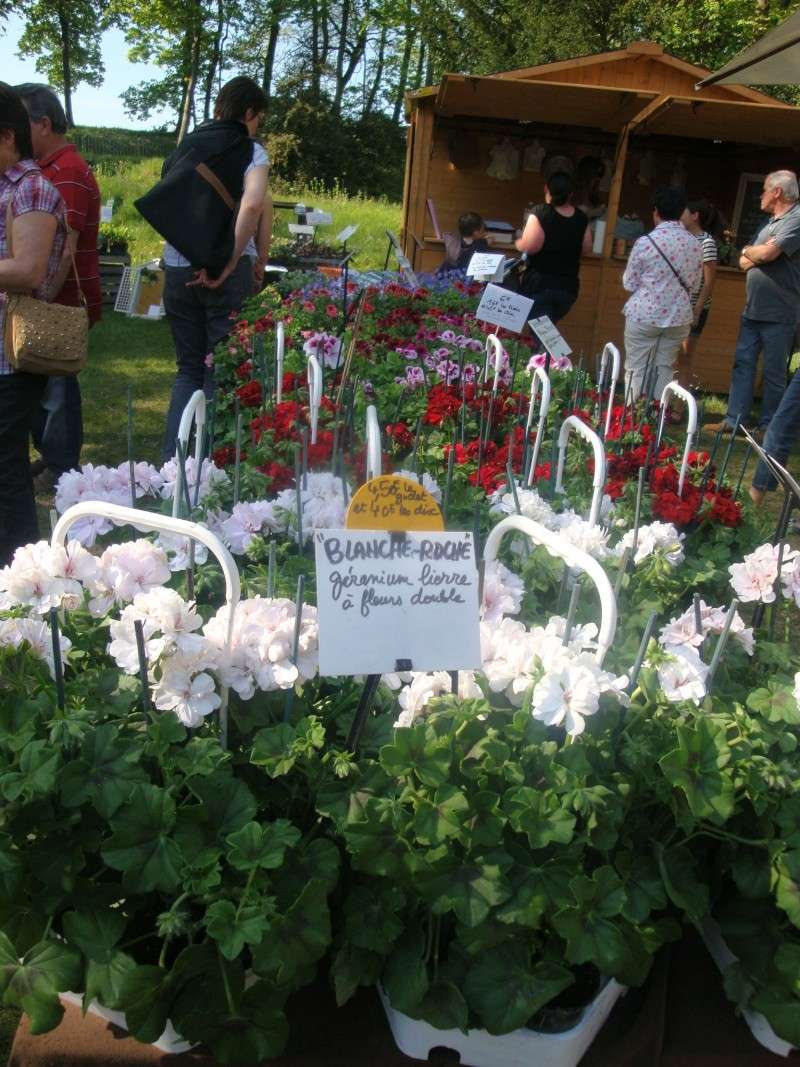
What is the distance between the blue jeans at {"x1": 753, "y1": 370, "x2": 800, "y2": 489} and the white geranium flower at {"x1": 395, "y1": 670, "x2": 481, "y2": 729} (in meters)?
3.64

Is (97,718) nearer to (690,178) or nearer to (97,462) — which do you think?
(97,462)

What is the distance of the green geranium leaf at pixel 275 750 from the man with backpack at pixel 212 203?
2.68m

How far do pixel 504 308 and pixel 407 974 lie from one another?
9.89 feet

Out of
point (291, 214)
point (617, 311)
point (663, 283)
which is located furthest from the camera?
point (291, 214)

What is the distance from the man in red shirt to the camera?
10.9ft

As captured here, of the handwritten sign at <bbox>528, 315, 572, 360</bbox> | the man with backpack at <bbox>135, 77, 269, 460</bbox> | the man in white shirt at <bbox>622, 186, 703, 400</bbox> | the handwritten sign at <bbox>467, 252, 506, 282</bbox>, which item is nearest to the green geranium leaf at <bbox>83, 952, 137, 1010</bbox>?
the handwritten sign at <bbox>528, 315, 572, 360</bbox>

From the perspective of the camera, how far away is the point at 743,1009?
124cm

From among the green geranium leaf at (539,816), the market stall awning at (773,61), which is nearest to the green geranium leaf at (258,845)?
the green geranium leaf at (539,816)

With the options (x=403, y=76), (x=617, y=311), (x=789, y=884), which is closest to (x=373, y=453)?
(x=789, y=884)

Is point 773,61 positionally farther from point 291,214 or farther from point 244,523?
point 291,214

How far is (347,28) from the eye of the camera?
34.0 meters

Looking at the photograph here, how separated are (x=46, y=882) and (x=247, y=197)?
10.8 feet

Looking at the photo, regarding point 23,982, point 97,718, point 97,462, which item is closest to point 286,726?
point 97,718

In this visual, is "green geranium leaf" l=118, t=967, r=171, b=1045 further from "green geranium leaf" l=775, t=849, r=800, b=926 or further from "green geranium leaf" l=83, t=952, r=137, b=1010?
"green geranium leaf" l=775, t=849, r=800, b=926
